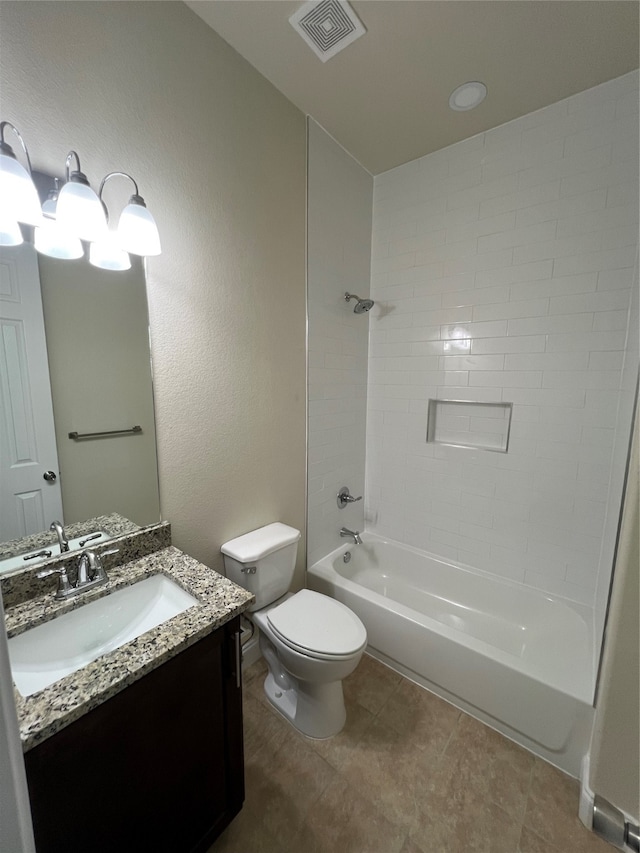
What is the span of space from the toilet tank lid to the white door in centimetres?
70

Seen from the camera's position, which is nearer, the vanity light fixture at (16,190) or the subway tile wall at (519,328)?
the vanity light fixture at (16,190)

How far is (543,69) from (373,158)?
0.88 metres

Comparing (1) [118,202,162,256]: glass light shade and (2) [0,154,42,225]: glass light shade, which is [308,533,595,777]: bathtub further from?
(2) [0,154,42,225]: glass light shade

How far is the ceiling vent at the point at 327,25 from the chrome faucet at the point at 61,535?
1.99 meters

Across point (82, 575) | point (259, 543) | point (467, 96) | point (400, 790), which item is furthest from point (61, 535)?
point (467, 96)

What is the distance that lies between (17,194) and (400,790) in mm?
2241

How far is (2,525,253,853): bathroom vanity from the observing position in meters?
0.68

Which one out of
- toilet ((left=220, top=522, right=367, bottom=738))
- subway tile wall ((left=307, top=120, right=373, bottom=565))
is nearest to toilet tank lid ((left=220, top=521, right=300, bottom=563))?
toilet ((left=220, top=522, right=367, bottom=738))

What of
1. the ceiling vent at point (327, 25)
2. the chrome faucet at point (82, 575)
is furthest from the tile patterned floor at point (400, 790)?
the ceiling vent at point (327, 25)

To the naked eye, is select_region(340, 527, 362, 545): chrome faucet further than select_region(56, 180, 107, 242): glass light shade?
Yes

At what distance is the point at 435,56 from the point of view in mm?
1412

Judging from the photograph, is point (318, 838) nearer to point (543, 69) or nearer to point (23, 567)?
point (23, 567)

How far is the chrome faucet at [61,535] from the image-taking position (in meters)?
1.08

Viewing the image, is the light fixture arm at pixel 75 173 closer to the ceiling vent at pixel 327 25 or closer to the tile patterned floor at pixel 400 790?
the ceiling vent at pixel 327 25
